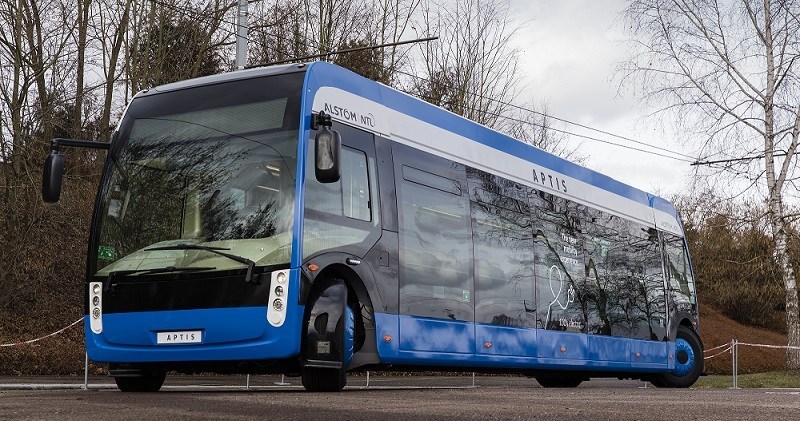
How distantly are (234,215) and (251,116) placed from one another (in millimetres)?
1060

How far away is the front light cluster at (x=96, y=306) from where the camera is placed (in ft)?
36.1

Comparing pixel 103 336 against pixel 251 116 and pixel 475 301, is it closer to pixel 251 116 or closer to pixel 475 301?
pixel 251 116

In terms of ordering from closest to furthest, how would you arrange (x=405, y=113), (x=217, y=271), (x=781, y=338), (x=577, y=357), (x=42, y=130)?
(x=217, y=271)
(x=405, y=113)
(x=577, y=357)
(x=42, y=130)
(x=781, y=338)

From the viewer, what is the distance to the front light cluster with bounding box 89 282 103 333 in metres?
11.0

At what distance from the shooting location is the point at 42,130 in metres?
22.3

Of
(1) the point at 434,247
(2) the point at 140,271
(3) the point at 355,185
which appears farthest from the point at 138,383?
(1) the point at 434,247

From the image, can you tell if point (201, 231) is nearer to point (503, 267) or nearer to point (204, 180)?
point (204, 180)

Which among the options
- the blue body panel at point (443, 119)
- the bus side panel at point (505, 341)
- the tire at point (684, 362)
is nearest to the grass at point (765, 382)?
the tire at point (684, 362)

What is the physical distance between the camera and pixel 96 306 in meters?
11.0

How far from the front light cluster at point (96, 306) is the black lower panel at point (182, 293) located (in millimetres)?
75

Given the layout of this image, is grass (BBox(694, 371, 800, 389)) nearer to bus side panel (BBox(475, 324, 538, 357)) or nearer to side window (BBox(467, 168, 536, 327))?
bus side panel (BBox(475, 324, 538, 357))

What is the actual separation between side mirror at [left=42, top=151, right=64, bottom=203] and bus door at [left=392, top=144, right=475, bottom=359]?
3.50 m

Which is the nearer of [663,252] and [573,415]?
[573,415]

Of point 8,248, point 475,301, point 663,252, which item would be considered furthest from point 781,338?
point 475,301
